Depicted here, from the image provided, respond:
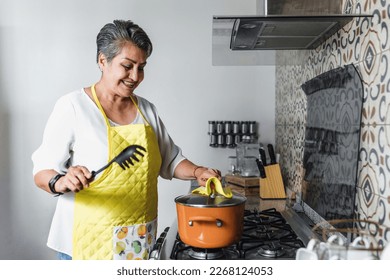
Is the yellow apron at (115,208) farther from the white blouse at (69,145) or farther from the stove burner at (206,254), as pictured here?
the stove burner at (206,254)

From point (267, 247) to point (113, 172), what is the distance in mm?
332

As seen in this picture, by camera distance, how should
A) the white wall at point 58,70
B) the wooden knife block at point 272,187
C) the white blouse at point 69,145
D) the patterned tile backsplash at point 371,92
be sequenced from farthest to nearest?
the wooden knife block at point 272,187 < the white wall at point 58,70 < the white blouse at point 69,145 < the patterned tile backsplash at point 371,92

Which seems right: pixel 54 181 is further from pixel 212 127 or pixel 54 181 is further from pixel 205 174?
pixel 212 127

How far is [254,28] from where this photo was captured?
2.69 ft

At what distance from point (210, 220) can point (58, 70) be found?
1.77ft

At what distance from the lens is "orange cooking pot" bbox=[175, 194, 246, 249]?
2.01 feet

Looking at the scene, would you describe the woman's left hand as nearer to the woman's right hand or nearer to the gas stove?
the gas stove

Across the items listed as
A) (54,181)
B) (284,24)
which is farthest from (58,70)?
(284,24)

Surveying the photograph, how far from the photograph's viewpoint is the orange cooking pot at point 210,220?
2.01ft

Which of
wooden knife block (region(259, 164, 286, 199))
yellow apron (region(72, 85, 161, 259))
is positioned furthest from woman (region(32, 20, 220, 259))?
wooden knife block (region(259, 164, 286, 199))

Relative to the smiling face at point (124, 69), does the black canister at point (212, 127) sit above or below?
below

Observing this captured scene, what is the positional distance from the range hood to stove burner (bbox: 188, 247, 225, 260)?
442 millimetres

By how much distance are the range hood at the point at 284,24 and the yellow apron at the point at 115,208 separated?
11.7 inches

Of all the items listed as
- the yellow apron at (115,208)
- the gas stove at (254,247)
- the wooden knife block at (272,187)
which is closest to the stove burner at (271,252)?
the gas stove at (254,247)
